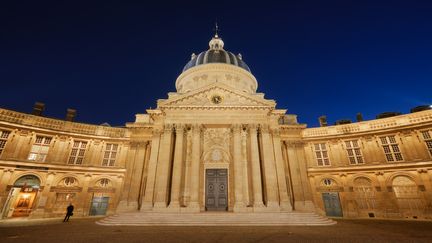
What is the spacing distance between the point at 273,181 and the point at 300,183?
4.88 meters

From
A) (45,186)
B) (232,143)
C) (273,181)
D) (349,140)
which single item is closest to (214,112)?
(232,143)

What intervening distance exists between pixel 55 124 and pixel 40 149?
2846 mm

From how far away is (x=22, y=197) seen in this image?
20.5 meters

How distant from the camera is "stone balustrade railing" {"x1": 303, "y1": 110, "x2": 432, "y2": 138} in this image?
20.2m

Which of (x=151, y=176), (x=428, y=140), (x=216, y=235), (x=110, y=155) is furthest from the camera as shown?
(x=110, y=155)

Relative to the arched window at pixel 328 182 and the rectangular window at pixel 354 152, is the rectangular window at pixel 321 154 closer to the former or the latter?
the arched window at pixel 328 182

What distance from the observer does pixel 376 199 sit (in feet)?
66.5

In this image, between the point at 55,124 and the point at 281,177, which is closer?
the point at 281,177

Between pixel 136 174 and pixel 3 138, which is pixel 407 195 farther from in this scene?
pixel 3 138

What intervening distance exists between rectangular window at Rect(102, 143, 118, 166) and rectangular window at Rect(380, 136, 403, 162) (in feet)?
96.4

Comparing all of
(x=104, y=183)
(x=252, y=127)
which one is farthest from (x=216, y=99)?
(x=104, y=183)

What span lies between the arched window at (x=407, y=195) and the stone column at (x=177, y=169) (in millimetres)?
20752

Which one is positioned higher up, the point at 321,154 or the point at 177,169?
the point at 321,154

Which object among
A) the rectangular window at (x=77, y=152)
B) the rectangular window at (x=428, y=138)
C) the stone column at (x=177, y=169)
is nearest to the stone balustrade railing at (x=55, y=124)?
the rectangular window at (x=77, y=152)
